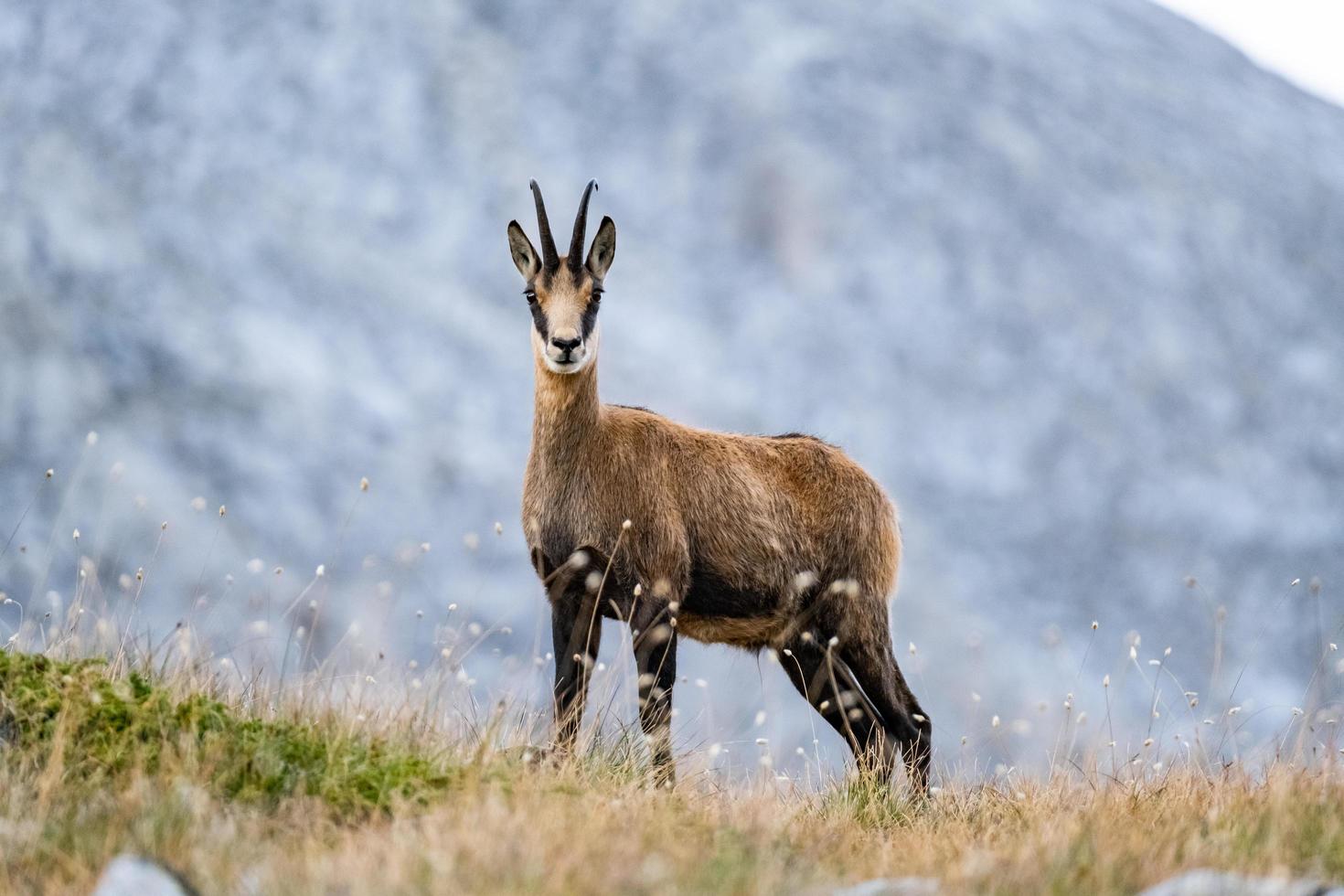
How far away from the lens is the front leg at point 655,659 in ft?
23.5

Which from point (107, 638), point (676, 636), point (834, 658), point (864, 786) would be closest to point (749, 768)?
point (864, 786)

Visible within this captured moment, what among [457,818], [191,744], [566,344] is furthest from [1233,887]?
[566,344]

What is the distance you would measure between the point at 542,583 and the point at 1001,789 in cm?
234

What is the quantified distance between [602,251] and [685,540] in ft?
5.24

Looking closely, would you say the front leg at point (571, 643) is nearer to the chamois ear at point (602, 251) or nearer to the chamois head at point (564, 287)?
the chamois head at point (564, 287)

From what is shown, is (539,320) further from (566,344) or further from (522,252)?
(522,252)

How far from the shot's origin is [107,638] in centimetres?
582

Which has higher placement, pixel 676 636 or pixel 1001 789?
pixel 676 636

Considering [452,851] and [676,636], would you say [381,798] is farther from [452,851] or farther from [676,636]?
[676,636]

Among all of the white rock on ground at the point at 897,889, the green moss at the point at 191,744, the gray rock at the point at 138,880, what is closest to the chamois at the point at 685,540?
the green moss at the point at 191,744

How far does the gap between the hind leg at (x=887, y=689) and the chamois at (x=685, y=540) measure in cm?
1

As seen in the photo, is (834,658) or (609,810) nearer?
(609,810)

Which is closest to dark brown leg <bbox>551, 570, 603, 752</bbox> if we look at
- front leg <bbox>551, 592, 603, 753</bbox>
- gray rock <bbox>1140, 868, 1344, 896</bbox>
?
front leg <bbox>551, 592, 603, 753</bbox>

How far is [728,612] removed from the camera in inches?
313
